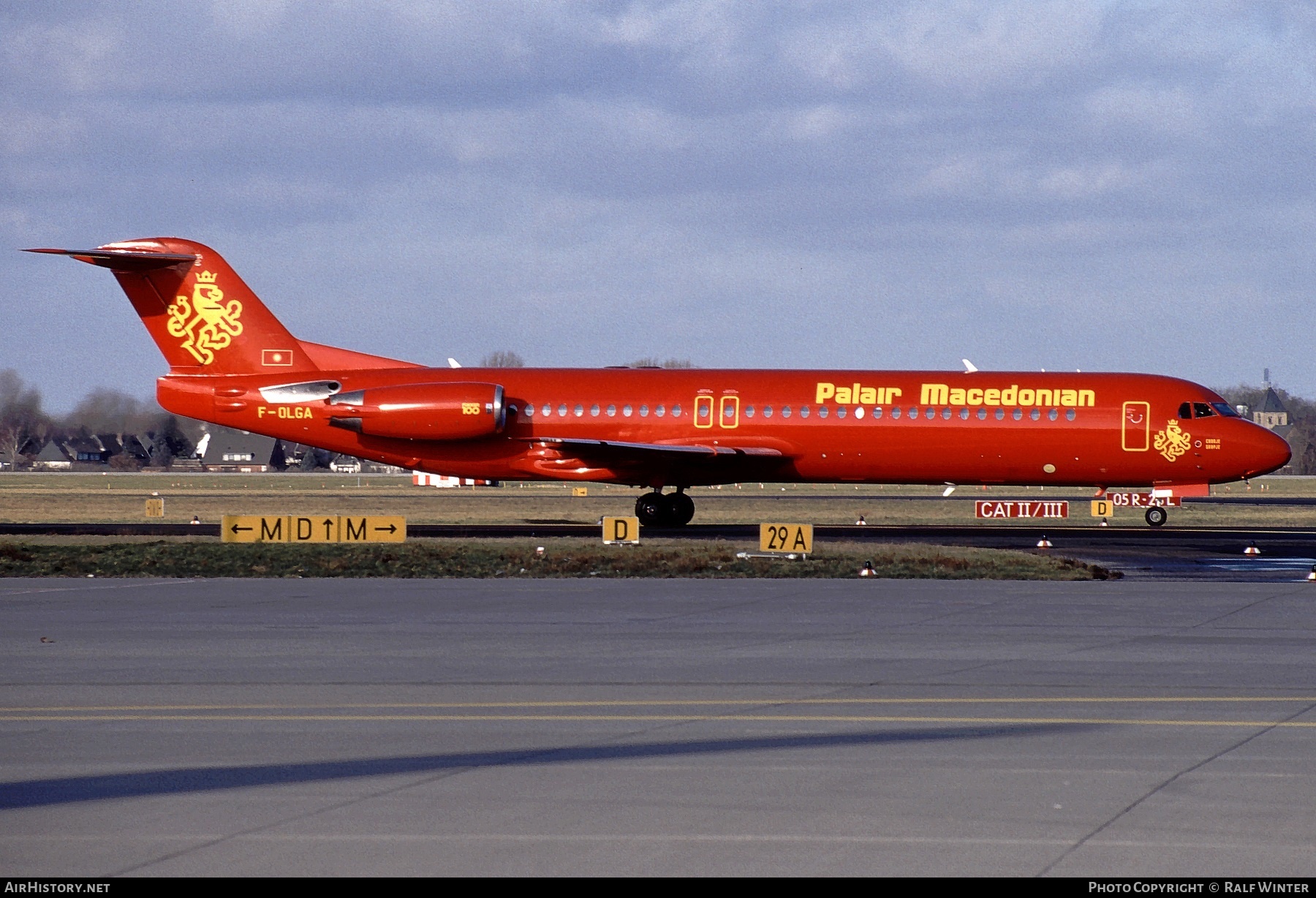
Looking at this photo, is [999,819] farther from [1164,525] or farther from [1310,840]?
[1164,525]

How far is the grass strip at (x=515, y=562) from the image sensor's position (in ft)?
76.8

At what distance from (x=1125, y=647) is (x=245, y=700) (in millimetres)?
8471

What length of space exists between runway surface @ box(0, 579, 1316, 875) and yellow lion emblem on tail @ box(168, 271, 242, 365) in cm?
2147

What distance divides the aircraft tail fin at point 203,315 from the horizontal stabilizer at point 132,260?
0.12 ft

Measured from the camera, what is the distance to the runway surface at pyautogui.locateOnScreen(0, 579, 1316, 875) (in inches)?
269

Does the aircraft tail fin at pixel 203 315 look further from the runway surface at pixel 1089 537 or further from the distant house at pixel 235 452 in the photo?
the distant house at pixel 235 452

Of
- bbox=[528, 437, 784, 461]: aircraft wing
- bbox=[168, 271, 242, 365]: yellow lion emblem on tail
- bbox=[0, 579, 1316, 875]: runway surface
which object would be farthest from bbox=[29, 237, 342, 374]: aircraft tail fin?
bbox=[0, 579, 1316, 875]: runway surface

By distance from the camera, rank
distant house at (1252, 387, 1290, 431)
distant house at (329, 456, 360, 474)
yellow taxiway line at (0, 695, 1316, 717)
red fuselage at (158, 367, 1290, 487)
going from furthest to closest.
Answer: distant house at (1252, 387, 1290, 431) → distant house at (329, 456, 360, 474) → red fuselage at (158, 367, 1290, 487) → yellow taxiway line at (0, 695, 1316, 717)

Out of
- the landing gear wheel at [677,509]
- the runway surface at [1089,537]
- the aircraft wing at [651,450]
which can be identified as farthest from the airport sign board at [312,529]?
the landing gear wheel at [677,509]

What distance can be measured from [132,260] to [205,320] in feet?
7.67

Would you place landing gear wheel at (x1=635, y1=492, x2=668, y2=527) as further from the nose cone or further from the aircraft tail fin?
the nose cone

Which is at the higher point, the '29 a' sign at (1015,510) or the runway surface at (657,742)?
the '29 a' sign at (1015,510)

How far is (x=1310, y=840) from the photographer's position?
22.7 ft
